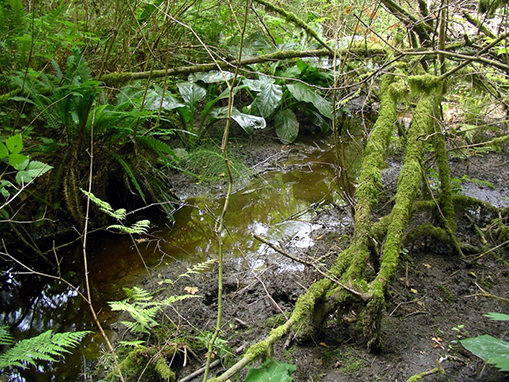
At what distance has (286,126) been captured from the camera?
17.3 feet

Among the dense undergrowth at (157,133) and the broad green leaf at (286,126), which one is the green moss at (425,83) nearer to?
the dense undergrowth at (157,133)

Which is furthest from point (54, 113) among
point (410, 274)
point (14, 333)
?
point (410, 274)

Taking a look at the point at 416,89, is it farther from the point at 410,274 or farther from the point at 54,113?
the point at 54,113

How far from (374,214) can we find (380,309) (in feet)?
5.66

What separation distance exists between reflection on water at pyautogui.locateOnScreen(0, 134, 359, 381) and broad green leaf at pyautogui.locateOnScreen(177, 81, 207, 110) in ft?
4.62

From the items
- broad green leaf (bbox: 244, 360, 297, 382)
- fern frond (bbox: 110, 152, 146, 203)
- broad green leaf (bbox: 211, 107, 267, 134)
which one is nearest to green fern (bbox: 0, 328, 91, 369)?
broad green leaf (bbox: 244, 360, 297, 382)

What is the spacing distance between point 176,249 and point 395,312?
181 cm

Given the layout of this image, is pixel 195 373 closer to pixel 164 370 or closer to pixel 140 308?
pixel 164 370

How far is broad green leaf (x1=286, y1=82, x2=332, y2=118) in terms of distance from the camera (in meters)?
5.18

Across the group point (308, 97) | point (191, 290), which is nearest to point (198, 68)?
point (308, 97)

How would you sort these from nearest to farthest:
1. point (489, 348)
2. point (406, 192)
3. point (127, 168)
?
point (489, 348) < point (406, 192) < point (127, 168)

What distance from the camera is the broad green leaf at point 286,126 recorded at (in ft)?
17.1

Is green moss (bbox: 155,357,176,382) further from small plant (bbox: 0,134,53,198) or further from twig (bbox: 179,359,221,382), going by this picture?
small plant (bbox: 0,134,53,198)

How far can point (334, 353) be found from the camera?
5.73 feet
